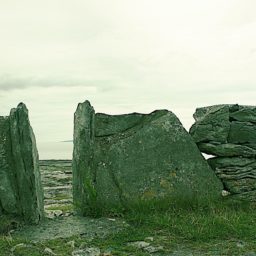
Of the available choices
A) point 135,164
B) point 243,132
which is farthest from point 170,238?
point 243,132

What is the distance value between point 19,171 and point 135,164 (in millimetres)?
2714

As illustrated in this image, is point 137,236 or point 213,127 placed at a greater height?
point 213,127

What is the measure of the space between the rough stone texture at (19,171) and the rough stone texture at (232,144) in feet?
13.4

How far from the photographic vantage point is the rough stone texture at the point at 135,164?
10.8 metres

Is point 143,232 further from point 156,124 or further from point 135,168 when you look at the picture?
point 156,124

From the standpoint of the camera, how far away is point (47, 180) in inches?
907

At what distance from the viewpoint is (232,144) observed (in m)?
11.5

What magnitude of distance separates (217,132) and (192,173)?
1.22 meters

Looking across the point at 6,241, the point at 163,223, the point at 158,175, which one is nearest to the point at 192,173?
the point at 158,175

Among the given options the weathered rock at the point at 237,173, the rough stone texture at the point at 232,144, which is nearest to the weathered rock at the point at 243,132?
the rough stone texture at the point at 232,144

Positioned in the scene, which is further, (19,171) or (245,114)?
(245,114)

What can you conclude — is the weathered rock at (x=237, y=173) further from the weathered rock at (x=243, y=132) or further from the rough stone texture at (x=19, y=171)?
the rough stone texture at (x=19, y=171)

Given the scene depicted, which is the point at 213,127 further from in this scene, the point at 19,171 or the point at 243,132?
the point at 19,171

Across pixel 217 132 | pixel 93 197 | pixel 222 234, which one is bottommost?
pixel 222 234
